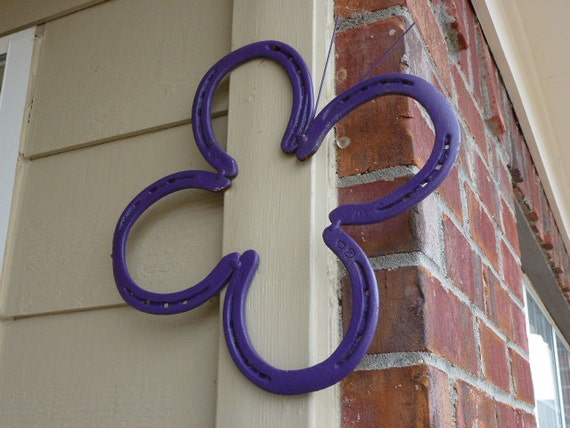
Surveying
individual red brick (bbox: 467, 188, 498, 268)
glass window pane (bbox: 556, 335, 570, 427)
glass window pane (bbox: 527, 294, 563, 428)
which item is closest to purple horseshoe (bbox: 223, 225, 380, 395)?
individual red brick (bbox: 467, 188, 498, 268)

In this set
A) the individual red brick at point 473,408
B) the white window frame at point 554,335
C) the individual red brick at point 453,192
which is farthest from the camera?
the white window frame at point 554,335

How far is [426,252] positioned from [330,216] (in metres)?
0.10

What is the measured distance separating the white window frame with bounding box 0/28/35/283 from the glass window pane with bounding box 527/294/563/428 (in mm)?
1534

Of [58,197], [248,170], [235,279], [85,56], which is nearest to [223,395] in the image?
[235,279]

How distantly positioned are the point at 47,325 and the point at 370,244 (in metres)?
0.40

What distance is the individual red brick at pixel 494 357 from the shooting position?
34.3 inches

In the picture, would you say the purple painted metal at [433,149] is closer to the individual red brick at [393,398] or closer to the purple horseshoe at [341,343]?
the purple horseshoe at [341,343]

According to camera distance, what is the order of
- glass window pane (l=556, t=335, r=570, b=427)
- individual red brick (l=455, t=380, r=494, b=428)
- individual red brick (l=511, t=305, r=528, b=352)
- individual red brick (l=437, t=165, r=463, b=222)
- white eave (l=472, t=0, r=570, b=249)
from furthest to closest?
glass window pane (l=556, t=335, r=570, b=427) < white eave (l=472, t=0, r=570, b=249) < individual red brick (l=511, t=305, r=528, b=352) < individual red brick (l=437, t=165, r=463, b=222) < individual red brick (l=455, t=380, r=494, b=428)

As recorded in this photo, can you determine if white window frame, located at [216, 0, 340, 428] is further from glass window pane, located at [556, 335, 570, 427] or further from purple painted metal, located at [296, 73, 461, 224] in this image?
glass window pane, located at [556, 335, 570, 427]

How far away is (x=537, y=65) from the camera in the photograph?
59.9 inches

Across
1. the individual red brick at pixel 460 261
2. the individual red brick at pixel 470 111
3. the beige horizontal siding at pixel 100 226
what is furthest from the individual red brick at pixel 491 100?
the beige horizontal siding at pixel 100 226

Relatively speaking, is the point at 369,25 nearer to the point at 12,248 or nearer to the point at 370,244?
the point at 370,244

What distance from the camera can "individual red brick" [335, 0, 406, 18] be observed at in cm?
76

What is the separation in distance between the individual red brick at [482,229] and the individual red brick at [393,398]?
0.36 metres
